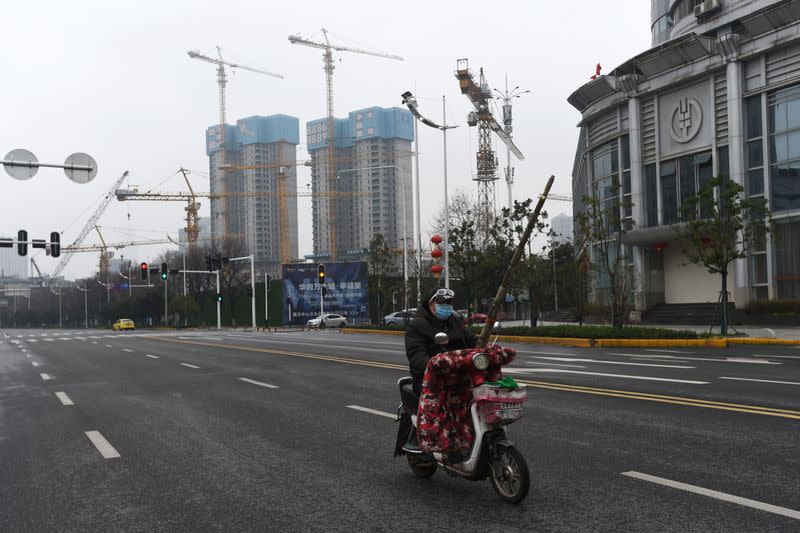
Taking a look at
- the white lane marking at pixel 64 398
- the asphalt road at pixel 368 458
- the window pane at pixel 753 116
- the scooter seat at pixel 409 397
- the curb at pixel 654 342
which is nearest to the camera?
the asphalt road at pixel 368 458

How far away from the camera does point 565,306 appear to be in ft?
200

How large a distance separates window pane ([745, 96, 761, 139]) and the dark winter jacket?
1272 inches

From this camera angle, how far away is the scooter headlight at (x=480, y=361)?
5570mm

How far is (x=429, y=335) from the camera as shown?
6.38 meters

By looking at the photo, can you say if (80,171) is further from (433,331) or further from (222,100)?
(222,100)

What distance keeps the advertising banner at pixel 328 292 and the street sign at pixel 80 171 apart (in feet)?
131

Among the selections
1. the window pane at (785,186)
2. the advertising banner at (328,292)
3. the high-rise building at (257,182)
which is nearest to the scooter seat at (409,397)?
the window pane at (785,186)

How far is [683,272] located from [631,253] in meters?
2.85

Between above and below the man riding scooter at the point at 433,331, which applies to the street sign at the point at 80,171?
above

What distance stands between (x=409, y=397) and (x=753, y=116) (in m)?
33.1

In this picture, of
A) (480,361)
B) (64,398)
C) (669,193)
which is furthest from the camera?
(669,193)

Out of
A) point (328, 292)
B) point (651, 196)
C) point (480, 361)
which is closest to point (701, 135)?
point (651, 196)

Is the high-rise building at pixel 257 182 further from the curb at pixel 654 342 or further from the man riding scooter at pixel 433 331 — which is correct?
the man riding scooter at pixel 433 331

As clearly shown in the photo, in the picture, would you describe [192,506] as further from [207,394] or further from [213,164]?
[213,164]
